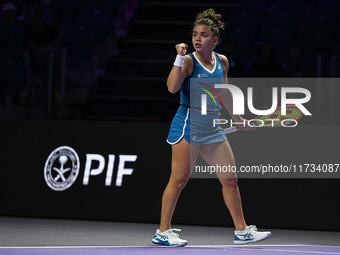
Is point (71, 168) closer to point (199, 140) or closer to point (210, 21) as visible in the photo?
point (199, 140)

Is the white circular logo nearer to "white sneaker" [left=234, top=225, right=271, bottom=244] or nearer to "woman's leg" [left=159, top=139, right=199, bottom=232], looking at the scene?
"woman's leg" [left=159, top=139, right=199, bottom=232]

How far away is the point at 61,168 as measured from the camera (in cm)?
612

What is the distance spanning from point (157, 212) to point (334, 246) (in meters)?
1.97

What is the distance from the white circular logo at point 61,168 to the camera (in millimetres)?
6113

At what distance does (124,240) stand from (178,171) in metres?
0.93

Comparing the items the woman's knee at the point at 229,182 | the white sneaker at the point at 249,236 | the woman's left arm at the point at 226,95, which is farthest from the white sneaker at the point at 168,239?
the woman's left arm at the point at 226,95

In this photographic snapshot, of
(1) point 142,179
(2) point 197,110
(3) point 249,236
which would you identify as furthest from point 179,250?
(1) point 142,179

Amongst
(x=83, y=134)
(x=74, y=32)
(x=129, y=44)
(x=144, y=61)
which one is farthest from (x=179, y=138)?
(x=129, y=44)

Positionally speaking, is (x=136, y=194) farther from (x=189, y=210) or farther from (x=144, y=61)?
(x=144, y=61)

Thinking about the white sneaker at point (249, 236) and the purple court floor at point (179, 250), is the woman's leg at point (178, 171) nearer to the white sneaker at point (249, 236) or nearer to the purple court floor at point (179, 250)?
the purple court floor at point (179, 250)

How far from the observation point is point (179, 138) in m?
4.36

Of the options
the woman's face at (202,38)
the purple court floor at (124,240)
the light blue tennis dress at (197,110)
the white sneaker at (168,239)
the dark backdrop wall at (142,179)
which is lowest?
the purple court floor at (124,240)

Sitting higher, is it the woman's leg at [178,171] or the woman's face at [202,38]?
the woman's face at [202,38]

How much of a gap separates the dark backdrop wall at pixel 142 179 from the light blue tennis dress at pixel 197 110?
1424 millimetres
